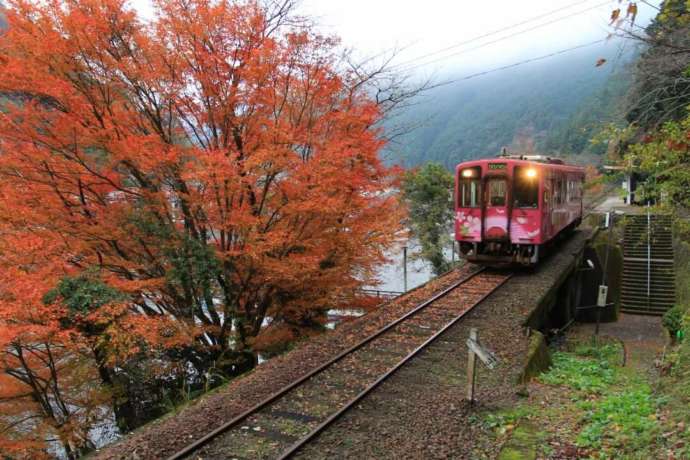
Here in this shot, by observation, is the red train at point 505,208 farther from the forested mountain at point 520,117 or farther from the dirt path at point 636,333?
the forested mountain at point 520,117

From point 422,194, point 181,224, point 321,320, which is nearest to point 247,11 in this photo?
point 181,224

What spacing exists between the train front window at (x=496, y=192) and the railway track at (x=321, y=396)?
4263mm

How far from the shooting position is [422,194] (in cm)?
2820

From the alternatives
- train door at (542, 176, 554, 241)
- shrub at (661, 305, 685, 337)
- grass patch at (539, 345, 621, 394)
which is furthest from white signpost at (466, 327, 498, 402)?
shrub at (661, 305, 685, 337)

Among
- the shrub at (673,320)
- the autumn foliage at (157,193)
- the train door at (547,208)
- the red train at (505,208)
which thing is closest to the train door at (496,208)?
the red train at (505,208)

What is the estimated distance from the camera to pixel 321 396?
6.30m

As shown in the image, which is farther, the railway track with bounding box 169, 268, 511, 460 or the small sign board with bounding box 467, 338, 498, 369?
the small sign board with bounding box 467, 338, 498, 369

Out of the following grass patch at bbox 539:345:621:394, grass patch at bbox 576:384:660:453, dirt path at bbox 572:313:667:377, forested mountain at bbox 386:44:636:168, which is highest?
forested mountain at bbox 386:44:636:168

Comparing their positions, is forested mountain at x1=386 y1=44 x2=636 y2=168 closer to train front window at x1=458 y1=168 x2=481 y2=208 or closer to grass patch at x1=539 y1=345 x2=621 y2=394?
train front window at x1=458 y1=168 x2=481 y2=208

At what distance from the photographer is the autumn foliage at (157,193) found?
874cm

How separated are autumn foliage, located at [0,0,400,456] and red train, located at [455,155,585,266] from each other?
3.16 m

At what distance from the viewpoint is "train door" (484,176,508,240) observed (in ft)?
42.6

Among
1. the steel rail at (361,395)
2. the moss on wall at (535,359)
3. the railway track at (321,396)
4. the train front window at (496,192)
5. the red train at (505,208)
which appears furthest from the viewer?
the train front window at (496,192)

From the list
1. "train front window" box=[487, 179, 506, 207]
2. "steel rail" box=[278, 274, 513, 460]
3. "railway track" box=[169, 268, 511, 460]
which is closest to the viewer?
"steel rail" box=[278, 274, 513, 460]
